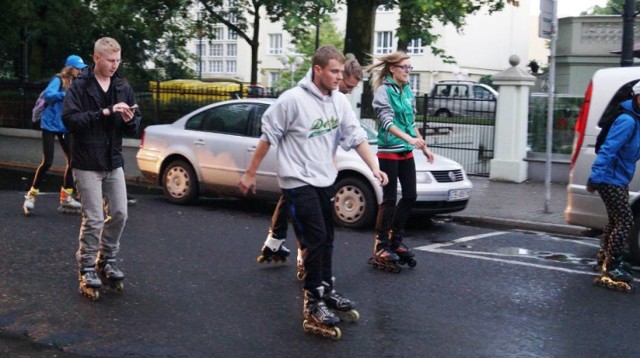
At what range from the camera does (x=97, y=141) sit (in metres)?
5.83

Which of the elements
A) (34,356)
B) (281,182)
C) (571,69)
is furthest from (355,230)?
(571,69)

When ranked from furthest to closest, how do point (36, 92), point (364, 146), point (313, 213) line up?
1. point (36, 92)
2. point (364, 146)
3. point (313, 213)

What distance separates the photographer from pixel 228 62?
85.4 metres

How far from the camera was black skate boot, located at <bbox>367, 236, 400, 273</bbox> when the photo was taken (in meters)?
7.10

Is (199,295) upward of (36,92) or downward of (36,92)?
downward

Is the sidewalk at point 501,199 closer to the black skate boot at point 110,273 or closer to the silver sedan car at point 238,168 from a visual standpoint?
the silver sedan car at point 238,168

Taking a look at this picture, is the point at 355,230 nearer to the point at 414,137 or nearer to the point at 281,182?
the point at 414,137

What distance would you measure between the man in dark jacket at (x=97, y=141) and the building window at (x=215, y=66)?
267ft

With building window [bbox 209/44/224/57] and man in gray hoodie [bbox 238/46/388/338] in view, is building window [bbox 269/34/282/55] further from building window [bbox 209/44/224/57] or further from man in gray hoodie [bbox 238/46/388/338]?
man in gray hoodie [bbox 238/46/388/338]

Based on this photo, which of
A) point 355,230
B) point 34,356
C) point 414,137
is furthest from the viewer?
point 355,230

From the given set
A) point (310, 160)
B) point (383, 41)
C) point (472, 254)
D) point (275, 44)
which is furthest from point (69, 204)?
point (275, 44)

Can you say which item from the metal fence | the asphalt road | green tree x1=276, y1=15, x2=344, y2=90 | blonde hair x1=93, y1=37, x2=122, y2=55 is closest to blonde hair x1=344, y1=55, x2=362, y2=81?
the asphalt road

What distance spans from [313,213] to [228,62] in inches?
3219

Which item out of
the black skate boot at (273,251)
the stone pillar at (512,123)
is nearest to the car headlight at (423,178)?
the black skate boot at (273,251)
